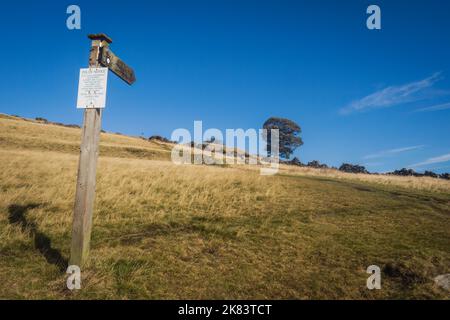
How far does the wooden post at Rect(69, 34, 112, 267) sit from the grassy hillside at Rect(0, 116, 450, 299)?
47 cm

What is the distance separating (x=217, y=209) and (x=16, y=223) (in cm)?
598

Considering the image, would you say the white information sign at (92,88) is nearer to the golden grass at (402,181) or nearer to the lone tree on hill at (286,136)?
the golden grass at (402,181)

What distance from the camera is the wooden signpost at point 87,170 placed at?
5.26 m

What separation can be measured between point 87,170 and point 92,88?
1488mm

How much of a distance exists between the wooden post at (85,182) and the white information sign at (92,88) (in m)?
0.13

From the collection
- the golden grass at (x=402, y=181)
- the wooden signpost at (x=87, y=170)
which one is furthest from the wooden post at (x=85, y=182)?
the golden grass at (x=402, y=181)

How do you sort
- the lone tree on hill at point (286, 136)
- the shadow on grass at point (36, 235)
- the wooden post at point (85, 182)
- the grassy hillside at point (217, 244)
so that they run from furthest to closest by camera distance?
the lone tree on hill at point (286, 136)
the shadow on grass at point (36, 235)
the wooden post at point (85, 182)
the grassy hillside at point (217, 244)

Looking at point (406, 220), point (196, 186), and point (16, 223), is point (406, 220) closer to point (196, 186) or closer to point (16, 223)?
point (196, 186)

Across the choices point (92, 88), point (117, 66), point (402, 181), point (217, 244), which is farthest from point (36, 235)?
point (402, 181)

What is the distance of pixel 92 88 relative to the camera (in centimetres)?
535

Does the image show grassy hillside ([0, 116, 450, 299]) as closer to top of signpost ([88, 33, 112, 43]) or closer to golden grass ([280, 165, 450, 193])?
top of signpost ([88, 33, 112, 43])

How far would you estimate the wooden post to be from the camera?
17.2 feet

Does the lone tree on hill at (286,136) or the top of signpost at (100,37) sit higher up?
the lone tree on hill at (286,136)

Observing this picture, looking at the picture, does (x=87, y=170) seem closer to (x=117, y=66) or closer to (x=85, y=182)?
(x=85, y=182)
